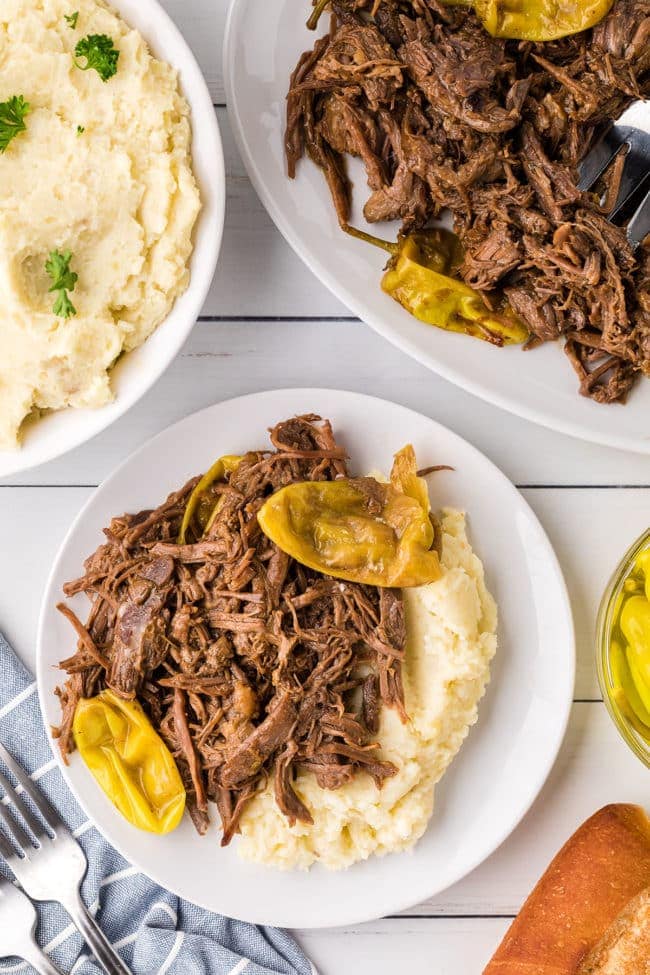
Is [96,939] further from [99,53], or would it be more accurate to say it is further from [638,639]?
[99,53]

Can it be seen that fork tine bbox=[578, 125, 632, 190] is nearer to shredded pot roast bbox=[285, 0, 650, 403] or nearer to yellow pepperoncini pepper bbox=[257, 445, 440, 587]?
shredded pot roast bbox=[285, 0, 650, 403]

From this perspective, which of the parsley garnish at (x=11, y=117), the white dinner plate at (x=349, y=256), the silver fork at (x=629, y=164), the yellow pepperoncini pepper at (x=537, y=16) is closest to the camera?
the parsley garnish at (x=11, y=117)

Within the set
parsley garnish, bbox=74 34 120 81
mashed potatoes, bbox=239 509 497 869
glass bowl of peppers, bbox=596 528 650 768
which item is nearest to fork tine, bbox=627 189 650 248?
glass bowl of peppers, bbox=596 528 650 768

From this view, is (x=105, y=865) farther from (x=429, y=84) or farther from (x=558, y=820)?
(x=429, y=84)

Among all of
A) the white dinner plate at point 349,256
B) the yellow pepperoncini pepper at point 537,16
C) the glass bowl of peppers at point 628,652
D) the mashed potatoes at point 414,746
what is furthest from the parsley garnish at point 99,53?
the glass bowl of peppers at point 628,652

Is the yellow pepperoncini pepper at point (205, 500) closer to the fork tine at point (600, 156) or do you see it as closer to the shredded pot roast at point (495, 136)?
the shredded pot roast at point (495, 136)

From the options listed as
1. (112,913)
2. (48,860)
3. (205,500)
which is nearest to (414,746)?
(205,500)
